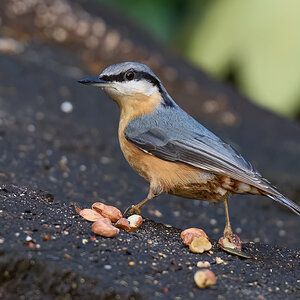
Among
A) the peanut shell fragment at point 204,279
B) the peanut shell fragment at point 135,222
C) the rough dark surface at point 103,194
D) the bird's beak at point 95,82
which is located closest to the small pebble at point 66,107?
→ the rough dark surface at point 103,194

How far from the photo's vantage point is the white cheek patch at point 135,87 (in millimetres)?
3467

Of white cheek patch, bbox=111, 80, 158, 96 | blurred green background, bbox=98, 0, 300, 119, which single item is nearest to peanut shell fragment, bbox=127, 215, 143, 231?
white cheek patch, bbox=111, 80, 158, 96

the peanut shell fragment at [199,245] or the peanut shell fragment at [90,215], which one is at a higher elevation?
the peanut shell fragment at [199,245]

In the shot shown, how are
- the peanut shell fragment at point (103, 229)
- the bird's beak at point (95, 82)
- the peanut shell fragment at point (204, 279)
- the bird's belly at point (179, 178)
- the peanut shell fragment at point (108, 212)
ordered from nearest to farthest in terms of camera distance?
the peanut shell fragment at point (204, 279), the peanut shell fragment at point (103, 229), the peanut shell fragment at point (108, 212), the bird's belly at point (179, 178), the bird's beak at point (95, 82)

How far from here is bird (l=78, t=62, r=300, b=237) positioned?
125 inches

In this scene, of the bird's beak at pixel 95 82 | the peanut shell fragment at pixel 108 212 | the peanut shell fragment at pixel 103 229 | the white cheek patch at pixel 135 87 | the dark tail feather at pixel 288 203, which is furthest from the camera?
the white cheek patch at pixel 135 87

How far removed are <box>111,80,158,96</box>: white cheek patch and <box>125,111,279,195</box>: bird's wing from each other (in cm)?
17

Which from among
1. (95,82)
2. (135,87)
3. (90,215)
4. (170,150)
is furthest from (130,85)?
(90,215)

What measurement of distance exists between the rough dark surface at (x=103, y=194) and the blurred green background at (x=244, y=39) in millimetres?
380

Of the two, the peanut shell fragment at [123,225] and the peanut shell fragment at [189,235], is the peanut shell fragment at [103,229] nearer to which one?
the peanut shell fragment at [123,225]

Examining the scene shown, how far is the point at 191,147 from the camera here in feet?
10.8

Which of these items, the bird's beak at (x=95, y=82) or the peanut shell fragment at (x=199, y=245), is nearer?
the peanut shell fragment at (x=199, y=245)

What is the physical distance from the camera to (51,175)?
4.41 m

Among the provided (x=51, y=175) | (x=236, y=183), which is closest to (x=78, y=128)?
(x=51, y=175)
